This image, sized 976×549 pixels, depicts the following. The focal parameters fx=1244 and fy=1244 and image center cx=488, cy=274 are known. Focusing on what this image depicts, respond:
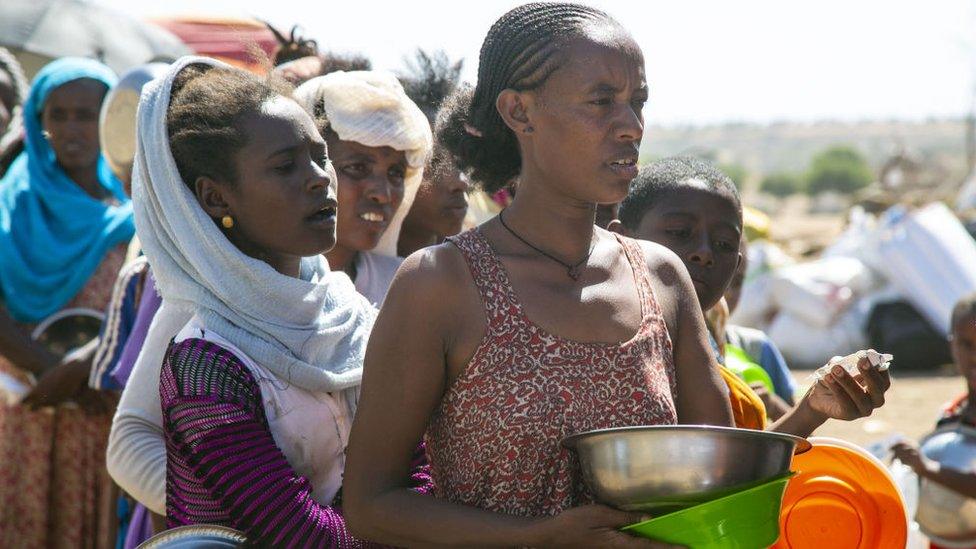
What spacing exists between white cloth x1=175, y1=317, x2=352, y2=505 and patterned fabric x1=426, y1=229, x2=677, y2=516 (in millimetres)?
424

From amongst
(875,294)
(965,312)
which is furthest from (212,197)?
(875,294)

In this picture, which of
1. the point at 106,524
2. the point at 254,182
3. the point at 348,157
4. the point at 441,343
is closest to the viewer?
the point at 441,343

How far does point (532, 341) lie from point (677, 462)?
357mm

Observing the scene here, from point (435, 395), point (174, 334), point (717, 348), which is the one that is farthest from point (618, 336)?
point (717, 348)

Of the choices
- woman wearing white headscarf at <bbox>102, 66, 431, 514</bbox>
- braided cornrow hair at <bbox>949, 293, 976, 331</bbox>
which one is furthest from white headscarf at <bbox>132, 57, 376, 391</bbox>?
braided cornrow hair at <bbox>949, 293, 976, 331</bbox>

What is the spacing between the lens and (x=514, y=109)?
7.87 ft

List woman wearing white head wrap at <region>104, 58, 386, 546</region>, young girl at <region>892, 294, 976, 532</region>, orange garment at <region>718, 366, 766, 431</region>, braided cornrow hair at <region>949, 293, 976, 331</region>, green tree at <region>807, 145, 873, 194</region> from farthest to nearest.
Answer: green tree at <region>807, 145, 873, 194</region> → braided cornrow hair at <region>949, 293, 976, 331</region> → young girl at <region>892, 294, 976, 532</region> → orange garment at <region>718, 366, 766, 431</region> → woman wearing white head wrap at <region>104, 58, 386, 546</region>

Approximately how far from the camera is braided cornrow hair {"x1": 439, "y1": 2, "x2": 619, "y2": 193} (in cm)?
234

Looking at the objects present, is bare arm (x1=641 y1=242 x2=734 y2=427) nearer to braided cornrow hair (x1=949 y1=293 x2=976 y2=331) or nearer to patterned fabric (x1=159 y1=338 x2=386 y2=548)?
patterned fabric (x1=159 y1=338 x2=386 y2=548)

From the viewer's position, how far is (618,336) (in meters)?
2.33

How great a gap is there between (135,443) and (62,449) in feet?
8.00

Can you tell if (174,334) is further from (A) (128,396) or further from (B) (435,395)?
(B) (435,395)

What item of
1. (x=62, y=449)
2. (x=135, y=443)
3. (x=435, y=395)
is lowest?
(x=62, y=449)

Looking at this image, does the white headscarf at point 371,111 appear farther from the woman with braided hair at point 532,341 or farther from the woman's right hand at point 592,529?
the woman's right hand at point 592,529
